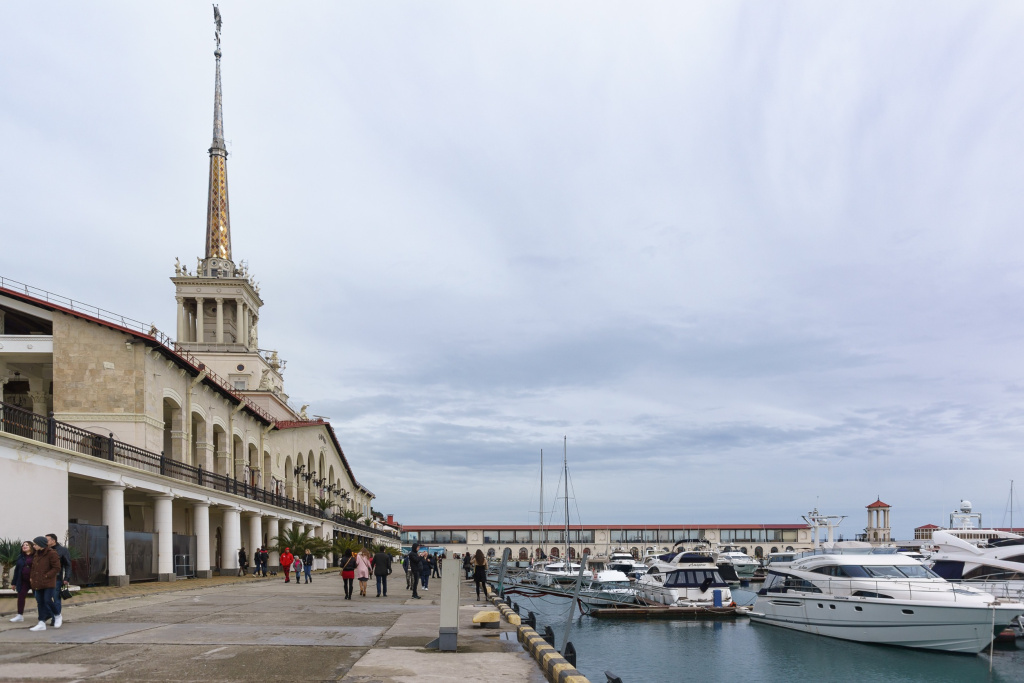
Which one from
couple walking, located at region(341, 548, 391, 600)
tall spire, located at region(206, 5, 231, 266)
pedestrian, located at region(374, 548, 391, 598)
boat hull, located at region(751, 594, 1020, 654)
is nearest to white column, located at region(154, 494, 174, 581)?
couple walking, located at region(341, 548, 391, 600)

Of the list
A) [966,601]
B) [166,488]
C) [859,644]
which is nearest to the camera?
[966,601]

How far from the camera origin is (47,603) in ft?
51.2

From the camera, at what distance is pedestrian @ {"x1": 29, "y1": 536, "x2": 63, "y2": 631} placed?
1526 cm

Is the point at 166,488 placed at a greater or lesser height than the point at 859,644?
greater

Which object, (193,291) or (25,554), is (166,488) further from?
(193,291)

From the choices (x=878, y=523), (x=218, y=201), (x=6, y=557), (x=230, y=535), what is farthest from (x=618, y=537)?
(x=6, y=557)

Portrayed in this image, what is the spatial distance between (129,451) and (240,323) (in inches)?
2057

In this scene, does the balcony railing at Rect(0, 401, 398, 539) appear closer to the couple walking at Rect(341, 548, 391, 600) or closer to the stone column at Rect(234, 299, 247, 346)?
the couple walking at Rect(341, 548, 391, 600)

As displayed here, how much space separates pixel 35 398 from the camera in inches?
1652

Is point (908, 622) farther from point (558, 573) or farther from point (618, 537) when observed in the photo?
point (618, 537)

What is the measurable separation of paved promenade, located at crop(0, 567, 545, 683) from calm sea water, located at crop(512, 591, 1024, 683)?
29.3 feet

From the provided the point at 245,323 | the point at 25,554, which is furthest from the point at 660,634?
the point at 245,323

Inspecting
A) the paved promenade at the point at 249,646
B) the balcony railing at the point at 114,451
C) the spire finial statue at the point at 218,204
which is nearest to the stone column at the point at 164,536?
the balcony railing at the point at 114,451

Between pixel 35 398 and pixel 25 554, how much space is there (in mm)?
28804
